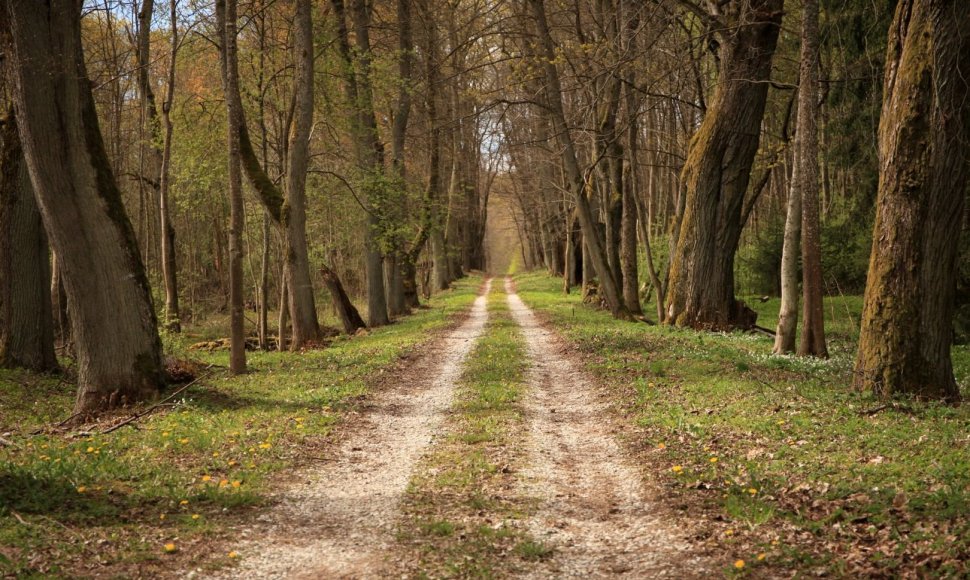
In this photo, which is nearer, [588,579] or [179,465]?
[588,579]

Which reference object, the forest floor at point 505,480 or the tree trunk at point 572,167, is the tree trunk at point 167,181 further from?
the tree trunk at point 572,167

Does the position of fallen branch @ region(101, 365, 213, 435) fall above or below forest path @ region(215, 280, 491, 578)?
above

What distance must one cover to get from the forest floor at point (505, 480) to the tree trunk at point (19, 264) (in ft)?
3.62

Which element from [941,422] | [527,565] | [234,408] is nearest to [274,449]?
[234,408]

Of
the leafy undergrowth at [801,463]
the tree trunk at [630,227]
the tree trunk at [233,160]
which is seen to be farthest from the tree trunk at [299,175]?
the leafy undergrowth at [801,463]

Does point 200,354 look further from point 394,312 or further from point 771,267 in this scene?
point 771,267

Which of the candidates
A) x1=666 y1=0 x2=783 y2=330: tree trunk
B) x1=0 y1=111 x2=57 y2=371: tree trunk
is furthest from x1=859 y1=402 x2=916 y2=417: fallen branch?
x1=0 y1=111 x2=57 y2=371: tree trunk

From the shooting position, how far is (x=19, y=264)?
14.1m

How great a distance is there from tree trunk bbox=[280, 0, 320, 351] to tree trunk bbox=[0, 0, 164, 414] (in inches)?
294

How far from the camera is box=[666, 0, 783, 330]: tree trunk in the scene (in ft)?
57.6

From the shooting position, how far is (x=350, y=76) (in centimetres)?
2264

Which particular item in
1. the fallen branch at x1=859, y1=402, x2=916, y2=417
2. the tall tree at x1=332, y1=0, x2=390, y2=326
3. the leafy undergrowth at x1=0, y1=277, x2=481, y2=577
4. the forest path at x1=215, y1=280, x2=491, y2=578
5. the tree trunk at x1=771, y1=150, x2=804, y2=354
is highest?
the tall tree at x1=332, y1=0, x2=390, y2=326

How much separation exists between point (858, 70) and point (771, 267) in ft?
38.8

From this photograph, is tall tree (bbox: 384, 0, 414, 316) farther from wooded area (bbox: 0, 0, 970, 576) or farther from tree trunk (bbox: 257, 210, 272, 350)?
tree trunk (bbox: 257, 210, 272, 350)
